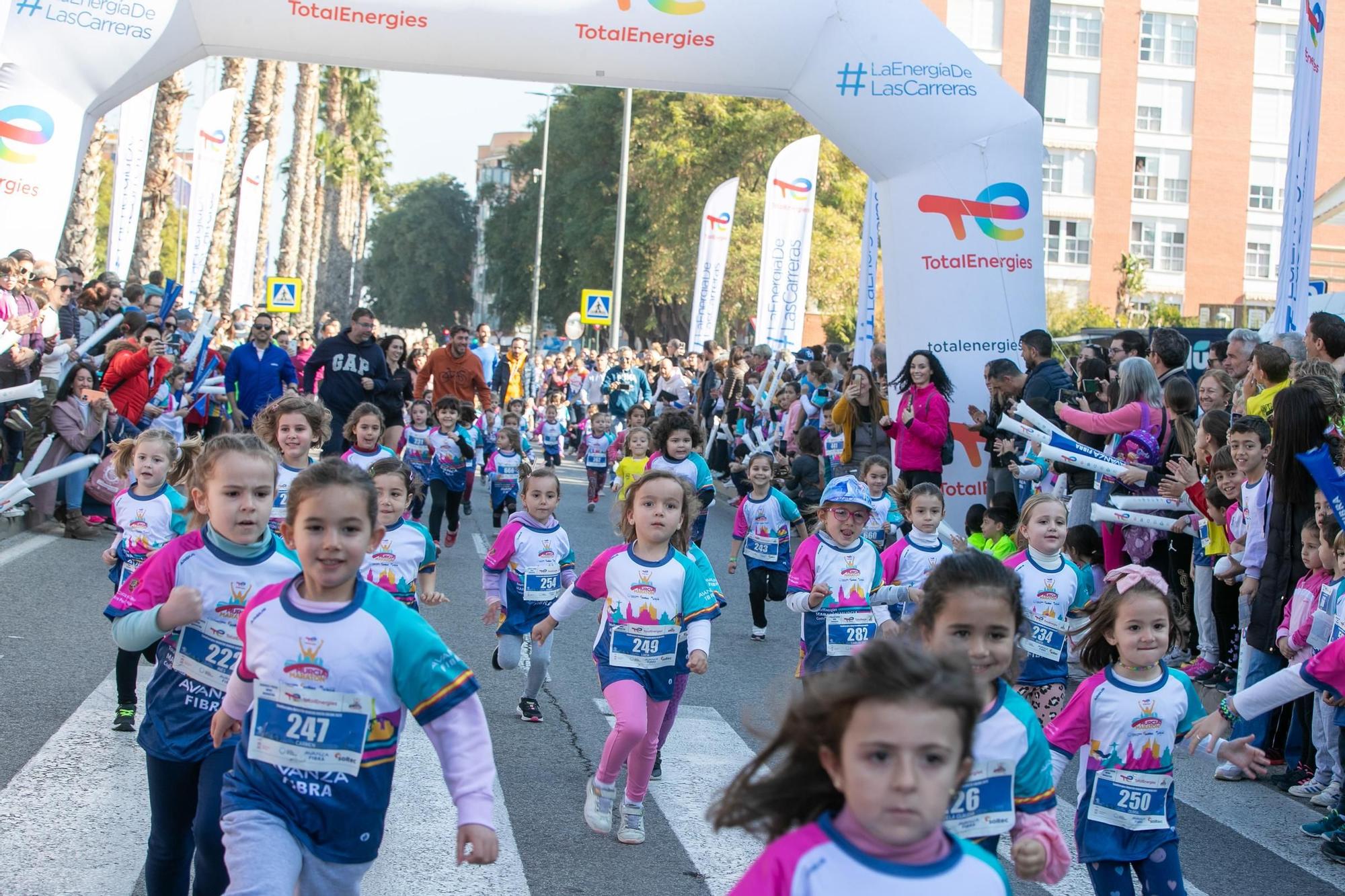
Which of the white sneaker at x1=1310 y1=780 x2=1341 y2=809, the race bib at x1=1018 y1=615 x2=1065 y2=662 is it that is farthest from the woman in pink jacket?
the white sneaker at x1=1310 y1=780 x2=1341 y2=809

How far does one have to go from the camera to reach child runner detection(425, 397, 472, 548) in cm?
1477

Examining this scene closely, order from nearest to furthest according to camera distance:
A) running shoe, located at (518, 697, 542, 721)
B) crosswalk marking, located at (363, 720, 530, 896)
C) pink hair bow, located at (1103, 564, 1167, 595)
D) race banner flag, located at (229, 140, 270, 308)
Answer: pink hair bow, located at (1103, 564, 1167, 595) < crosswalk marking, located at (363, 720, 530, 896) < running shoe, located at (518, 697, 542, 721) < race banner flag, located at (229, 140, 270, 308)

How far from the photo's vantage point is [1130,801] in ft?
15.8

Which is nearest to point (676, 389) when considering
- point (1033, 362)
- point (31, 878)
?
point (1033, 362)

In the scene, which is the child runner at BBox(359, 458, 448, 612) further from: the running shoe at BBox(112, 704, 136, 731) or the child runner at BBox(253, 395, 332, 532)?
the running shoe at BBox(112, 704, 136, 731)

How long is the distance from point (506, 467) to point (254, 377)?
296 cm

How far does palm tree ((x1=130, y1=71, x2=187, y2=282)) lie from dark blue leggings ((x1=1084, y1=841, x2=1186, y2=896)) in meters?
24.2

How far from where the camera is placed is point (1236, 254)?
69125 mm

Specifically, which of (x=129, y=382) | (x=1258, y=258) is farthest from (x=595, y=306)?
(x=1258, y=258)

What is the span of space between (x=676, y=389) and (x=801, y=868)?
22.1 m

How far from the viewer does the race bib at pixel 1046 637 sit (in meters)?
7.37

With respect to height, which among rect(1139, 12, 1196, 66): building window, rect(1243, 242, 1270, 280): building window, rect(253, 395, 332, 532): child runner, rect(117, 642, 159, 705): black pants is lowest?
rect(117, 642, 159, 705): black pants

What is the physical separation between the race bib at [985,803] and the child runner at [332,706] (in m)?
1.23

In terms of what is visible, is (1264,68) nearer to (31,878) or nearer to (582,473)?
(582,473)
